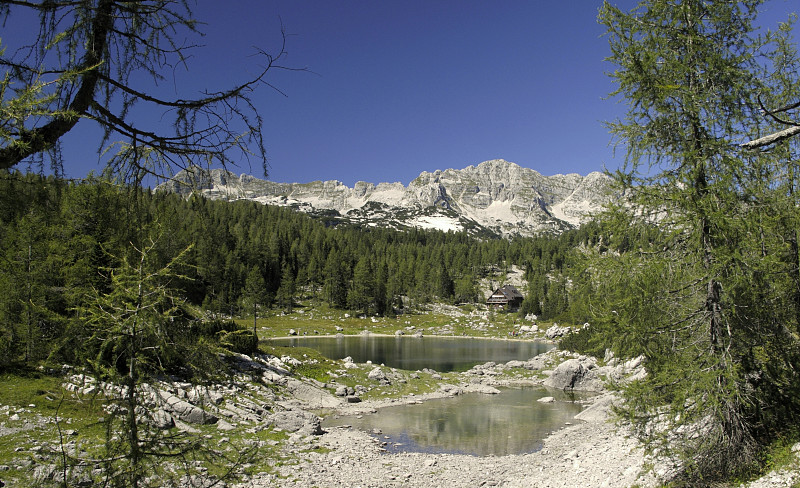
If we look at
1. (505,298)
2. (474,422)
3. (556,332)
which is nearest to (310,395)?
(474,422)

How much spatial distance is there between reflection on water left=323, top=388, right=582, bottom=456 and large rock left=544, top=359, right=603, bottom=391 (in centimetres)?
286

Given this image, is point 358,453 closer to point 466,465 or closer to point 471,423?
point 466,465

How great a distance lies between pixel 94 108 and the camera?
3.44m

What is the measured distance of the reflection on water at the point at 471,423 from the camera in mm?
18141

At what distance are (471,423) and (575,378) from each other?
1331 cm

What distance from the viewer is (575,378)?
31234 millimetres

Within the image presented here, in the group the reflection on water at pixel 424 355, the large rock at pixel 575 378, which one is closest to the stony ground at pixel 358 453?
the large rock at pixel 575 378

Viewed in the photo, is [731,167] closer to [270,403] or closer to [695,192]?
[695,192]

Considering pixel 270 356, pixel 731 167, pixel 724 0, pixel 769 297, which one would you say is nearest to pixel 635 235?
pixel 731 167

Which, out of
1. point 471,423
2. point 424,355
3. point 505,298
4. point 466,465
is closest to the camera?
point 466,465

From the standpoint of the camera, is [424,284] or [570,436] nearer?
[570,436]

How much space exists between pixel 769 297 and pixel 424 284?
371 feet

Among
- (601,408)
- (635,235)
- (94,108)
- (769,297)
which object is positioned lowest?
(601,408)

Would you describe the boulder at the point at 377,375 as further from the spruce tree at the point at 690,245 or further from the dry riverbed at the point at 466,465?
the spruce tree at the point at 690,245
